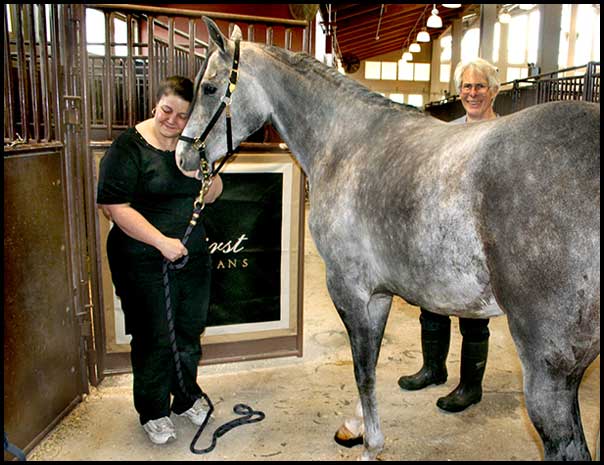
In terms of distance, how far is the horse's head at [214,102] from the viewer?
216 centimetres

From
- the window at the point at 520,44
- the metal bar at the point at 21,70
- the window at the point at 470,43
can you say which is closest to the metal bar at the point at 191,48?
the metal bar at the point at 21,70

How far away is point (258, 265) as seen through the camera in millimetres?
3256

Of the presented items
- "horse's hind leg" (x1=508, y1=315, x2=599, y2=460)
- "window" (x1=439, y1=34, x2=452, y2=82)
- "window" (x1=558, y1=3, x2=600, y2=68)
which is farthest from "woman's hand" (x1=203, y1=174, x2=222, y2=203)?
"window" (x1=439, y1=34, x2=452, y2=82)

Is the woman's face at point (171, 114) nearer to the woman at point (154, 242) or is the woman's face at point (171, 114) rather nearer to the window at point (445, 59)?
the woman at point (154, 242)

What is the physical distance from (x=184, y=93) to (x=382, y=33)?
1821cm

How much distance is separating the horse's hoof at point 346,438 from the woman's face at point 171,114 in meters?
1.63

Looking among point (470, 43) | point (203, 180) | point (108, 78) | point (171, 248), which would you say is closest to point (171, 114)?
point (203, 180)

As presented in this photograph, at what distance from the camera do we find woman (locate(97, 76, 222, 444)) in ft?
7.16

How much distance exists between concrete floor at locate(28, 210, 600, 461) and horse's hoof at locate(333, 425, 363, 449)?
4cm

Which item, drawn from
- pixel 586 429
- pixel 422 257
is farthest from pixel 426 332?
pixel 422 257

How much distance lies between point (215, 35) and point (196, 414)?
1.88 meters

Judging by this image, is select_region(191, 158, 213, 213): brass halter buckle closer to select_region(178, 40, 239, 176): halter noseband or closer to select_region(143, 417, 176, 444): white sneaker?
select_region(178, 40, 239, 176): halter noseband

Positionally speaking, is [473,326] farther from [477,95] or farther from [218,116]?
[218,116]

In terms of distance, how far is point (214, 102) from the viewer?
A: 2.19m
